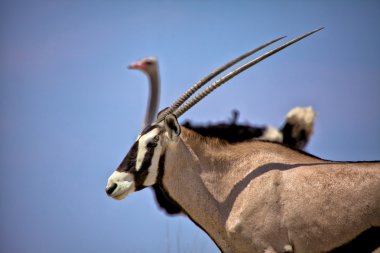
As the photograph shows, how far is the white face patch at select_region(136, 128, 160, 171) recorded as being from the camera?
7770 millimetres

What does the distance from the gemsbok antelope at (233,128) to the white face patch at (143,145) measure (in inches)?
19.3

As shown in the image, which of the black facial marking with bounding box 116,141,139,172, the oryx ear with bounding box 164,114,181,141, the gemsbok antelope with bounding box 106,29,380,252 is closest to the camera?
the gemsbok antelope with bounding box 106,29,380,252

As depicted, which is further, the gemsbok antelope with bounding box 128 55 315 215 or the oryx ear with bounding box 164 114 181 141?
the gemsbok antelope with bounding box 128 55 315 215

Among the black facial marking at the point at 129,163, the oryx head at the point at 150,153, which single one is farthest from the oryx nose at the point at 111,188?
the black facial marking at the point at 129,163

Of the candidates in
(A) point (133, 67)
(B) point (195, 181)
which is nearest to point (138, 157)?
(B) point (195, 181)

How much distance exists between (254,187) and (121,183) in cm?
123

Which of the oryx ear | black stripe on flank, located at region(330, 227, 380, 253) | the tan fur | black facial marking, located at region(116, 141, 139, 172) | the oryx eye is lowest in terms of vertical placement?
black stripe on flank, located at region(330, 227, 380, 253)

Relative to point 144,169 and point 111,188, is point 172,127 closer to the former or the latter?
point 144,169

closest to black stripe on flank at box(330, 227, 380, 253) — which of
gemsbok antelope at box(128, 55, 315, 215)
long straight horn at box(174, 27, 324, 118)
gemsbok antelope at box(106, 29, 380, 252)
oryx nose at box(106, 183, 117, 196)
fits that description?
gemsbok antelope at box(106, 29, 380, 252)

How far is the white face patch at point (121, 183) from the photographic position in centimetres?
765

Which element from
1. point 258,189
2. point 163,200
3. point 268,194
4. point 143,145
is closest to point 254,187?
point 258,189

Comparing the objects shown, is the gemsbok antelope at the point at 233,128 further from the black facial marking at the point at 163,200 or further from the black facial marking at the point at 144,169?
the black facial marking at the point at 144,169

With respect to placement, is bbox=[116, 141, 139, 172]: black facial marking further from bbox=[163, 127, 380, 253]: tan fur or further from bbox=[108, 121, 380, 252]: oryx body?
bbox=[163, 127, 380, 253]: tan fur

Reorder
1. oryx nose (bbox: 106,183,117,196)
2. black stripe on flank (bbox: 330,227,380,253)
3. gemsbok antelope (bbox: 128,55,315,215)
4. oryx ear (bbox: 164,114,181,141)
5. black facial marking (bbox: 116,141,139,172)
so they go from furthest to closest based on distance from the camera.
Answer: gemsbok antelope (bbox: 128,55,315,215) → oryx ear (bbox: 164,114,181,141) → black facial marking (bbox: 116,141,139,172) → oryx nose (bbox: 106,183,117,196) → black stripe on flank (bbox: 330,227,380,253)
